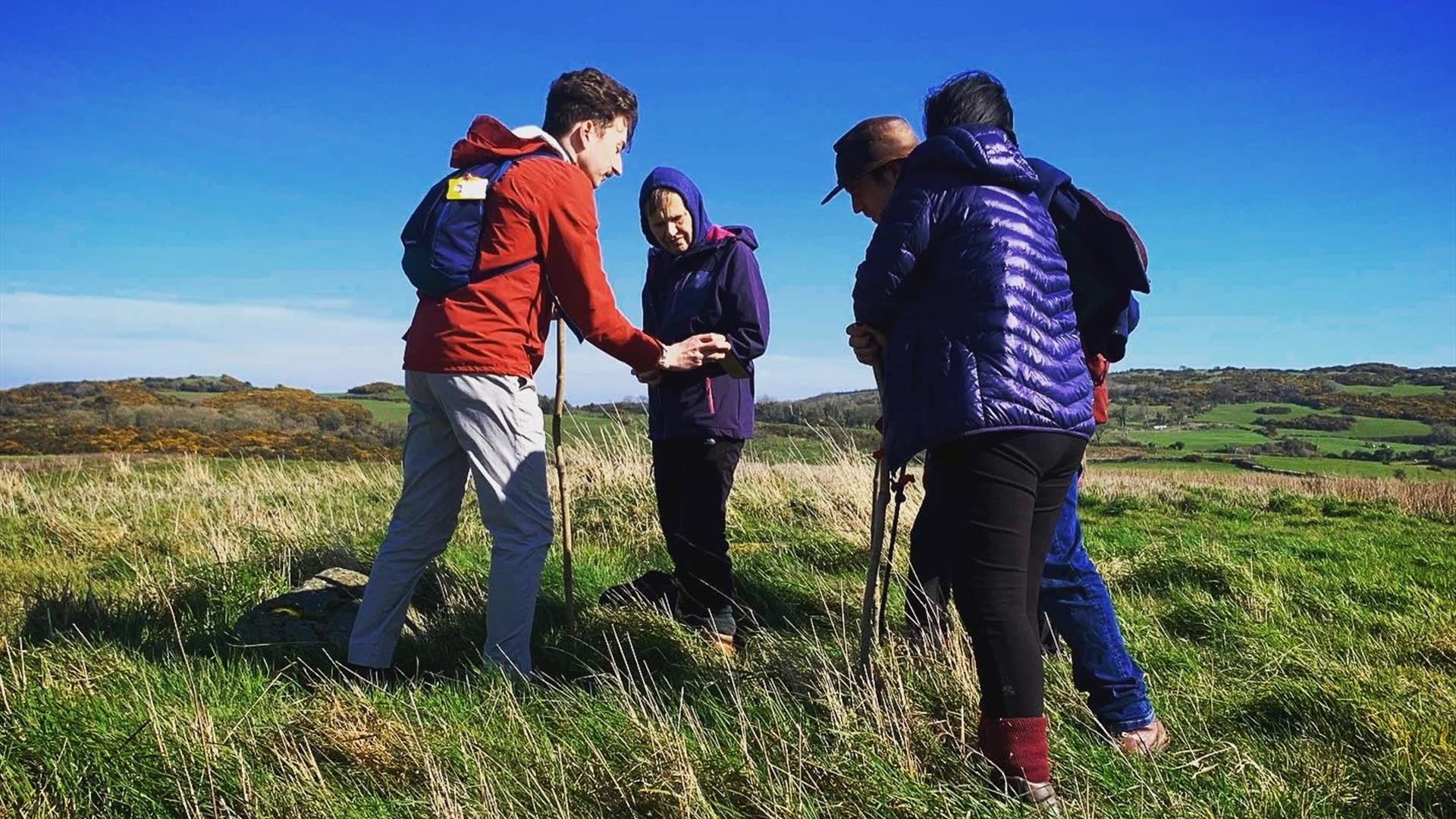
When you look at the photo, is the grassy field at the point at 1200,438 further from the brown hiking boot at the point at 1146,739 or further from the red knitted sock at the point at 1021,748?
the red knitted sock at the point at 1021,748

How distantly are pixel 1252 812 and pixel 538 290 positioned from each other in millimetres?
2734

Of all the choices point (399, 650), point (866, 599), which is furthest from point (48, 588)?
point (866, 599)

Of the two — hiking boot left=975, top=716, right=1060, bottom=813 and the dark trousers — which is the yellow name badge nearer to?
the dark trousers

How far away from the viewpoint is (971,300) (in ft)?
7.78

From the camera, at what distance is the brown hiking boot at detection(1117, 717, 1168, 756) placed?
2.67 metres

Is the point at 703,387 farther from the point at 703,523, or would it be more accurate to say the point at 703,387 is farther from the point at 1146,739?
the point at 1146,739

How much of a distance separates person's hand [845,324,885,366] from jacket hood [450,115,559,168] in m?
1.42

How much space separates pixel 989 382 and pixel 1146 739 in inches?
52.6

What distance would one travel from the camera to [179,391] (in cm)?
3288

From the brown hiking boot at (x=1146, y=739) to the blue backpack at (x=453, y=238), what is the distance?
8.41 feet

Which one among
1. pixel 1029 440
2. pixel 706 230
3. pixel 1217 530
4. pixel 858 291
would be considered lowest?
pixel 1217 530

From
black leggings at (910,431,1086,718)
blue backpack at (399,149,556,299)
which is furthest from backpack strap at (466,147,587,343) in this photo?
black leggings at (910,431,1086,718)

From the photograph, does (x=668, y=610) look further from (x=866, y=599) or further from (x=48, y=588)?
(x=48, y=588)

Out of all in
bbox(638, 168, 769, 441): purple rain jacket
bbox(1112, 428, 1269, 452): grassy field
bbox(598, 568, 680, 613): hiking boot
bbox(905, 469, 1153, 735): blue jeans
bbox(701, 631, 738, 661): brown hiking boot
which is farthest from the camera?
bbox(1112, 428, 1269, 452): grassy field
